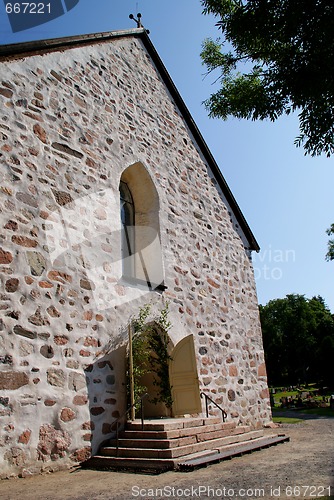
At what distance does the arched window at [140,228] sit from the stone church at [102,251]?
0.03 meters

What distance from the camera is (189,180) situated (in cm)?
1007

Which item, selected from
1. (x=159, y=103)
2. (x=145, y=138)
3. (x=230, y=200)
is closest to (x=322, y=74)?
(x=145, y=138)

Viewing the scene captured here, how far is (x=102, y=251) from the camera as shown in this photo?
6977 millimetres

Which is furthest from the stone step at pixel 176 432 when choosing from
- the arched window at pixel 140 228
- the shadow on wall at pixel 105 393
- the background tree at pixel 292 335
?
the background tree at pixel 292 335

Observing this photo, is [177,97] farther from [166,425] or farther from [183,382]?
[166,425]

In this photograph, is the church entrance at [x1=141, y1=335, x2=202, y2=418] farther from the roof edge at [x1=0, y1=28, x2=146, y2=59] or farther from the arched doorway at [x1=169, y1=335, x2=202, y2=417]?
the roof edge at [x1=0, y1=28, x2=146, y2=59]

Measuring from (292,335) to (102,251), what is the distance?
44708mm

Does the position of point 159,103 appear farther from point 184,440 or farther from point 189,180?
point 184,440

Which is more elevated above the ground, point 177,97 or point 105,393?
point 177,97

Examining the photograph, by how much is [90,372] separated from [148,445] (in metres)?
1.27

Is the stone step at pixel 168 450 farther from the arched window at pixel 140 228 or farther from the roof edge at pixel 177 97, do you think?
the roof edge at pixel 177 97

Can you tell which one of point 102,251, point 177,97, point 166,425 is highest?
point 177,97

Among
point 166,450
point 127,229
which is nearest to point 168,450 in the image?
point 166,450

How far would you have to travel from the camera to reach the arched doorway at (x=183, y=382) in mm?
7371
